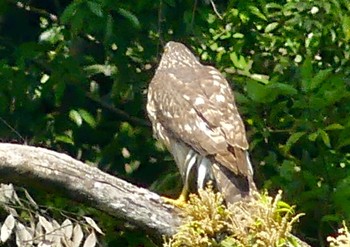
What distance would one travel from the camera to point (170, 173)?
7762 millimetres

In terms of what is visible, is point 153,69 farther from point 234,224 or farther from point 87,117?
point 234,224

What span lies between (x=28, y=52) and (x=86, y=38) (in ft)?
1.23

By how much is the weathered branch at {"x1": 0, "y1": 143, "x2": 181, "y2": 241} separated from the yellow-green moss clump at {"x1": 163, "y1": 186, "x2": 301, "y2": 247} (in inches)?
7.5

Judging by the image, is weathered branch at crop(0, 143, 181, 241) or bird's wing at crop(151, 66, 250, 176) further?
bird's wing at crop(151, 66, 250, 176)

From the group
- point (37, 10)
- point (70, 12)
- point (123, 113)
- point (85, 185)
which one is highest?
point (70, 12)

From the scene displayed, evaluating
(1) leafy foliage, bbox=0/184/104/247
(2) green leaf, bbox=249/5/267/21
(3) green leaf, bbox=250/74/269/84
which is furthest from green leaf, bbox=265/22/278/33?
(1) leafy foliage, bbox=0/184/104/247

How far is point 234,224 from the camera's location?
5703mm

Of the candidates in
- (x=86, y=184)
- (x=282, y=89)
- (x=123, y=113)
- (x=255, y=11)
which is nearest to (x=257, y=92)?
(x=282, y=89)

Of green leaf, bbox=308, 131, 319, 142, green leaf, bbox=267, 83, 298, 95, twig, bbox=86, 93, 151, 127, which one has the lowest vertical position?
twig, bbox=86, 93, 151, 127

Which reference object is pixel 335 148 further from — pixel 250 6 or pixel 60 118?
pixel 60 118

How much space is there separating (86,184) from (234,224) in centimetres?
63

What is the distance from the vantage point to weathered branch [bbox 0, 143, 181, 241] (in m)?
5.89

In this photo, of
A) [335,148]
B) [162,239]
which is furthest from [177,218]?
[335,148]

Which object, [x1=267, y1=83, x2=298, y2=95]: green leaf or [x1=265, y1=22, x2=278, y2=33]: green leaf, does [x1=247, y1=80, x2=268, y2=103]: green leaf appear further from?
[x1=265, y1=22, x2=278, y2=33]: green leaf
